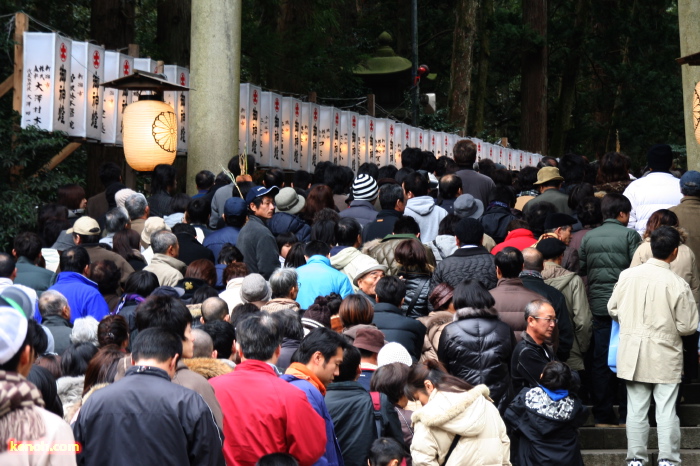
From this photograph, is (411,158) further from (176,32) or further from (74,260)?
(176,32)

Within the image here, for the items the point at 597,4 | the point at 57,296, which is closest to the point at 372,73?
the point at 597,4

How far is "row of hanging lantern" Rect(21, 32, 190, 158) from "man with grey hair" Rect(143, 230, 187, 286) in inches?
167

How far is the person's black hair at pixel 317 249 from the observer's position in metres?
8.40

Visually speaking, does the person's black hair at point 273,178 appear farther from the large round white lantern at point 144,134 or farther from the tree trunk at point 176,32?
the tree trunk at point 176,32

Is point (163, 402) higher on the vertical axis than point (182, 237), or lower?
lower

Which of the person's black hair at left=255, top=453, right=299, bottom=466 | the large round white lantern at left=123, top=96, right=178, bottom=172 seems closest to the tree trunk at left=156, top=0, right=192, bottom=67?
the large round white lantern at left=123, top=96, right=178, bottom=172

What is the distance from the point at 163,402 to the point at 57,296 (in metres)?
2.82

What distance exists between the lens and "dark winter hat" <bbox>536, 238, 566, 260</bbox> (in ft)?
28.7

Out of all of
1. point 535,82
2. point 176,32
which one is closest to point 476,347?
point 176,32

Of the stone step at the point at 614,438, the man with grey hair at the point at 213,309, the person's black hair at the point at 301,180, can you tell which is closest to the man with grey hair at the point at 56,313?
the man with grey hair at the point at 213,309

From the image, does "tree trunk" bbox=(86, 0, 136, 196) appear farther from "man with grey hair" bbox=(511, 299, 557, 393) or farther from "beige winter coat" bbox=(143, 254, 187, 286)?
"man with grey hair" bbox=(511, 299, 557, 393)

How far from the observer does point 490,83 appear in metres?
32.6

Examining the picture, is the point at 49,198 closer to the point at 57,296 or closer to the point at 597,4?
the point at 57,296

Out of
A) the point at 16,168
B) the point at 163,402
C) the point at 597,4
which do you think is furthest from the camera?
the point at 597,4
